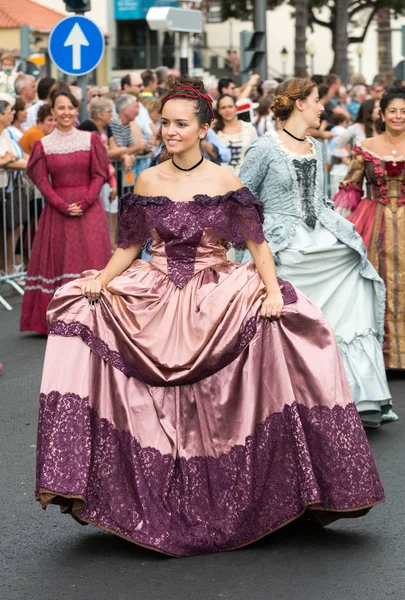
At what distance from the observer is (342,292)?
7.32m

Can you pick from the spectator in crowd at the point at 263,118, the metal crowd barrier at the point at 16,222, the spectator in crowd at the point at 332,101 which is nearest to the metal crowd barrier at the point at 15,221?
the metal crowd barrier at the point at 16,222

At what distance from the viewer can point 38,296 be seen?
1077cm

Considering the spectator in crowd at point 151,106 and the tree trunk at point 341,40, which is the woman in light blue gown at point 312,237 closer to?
the spectator in crowd at point 151,106

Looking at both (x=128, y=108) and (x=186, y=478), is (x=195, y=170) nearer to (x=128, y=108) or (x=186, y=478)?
(x=186, y=478)

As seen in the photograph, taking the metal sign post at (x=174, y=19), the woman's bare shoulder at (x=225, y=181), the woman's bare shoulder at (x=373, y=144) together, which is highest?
the metal sign post at (x=174, y=19)

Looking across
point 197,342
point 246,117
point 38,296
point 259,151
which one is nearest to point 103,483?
point 197,342

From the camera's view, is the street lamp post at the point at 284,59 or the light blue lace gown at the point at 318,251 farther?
the street lamp post at the point at 284,59

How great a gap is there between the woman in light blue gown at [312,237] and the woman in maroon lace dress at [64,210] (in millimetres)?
3313

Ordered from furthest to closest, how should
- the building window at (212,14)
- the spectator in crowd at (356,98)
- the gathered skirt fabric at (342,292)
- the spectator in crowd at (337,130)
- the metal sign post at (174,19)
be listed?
the building window at (212,14)
the spectator in crowd at (356,98)
the spectator in crowd at (337,130)
the metal sign post at (174,19)
the gathered skirt fabric at (342,292)

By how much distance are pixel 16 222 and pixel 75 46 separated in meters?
2.00

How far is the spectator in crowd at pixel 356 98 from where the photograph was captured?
22.0m

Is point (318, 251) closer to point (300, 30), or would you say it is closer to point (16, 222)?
point (16, 222)

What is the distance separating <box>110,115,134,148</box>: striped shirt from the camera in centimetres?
1367

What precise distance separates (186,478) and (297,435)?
458mm
